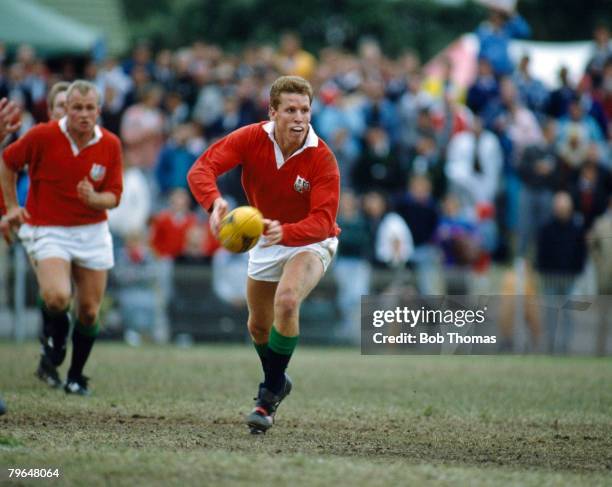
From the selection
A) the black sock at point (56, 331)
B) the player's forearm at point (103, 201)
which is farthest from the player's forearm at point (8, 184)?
the black sock at point (56, 331)

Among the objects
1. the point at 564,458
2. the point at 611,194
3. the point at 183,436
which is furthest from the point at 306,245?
the point at 611,194

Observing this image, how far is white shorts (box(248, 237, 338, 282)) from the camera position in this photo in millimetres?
8961

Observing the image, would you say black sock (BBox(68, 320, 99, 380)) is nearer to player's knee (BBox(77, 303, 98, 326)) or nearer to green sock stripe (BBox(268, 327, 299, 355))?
player's knee (BBox(77, 303, 98, 326))

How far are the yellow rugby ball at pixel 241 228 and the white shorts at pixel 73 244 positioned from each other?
2.85m

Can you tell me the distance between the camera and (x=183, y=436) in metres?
8.35

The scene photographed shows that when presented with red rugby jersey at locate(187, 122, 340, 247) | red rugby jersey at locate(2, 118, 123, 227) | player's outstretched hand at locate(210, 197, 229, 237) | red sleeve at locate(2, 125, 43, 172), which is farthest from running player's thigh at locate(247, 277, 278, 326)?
red sleeve at locate(2, 125, 43, 172)

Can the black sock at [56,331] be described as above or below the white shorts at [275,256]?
below

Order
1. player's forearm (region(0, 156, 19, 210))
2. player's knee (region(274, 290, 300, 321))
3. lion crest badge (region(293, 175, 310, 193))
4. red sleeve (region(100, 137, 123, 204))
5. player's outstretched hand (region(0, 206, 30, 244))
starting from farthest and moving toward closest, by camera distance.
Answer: red sleeve (region(100, 137, 123, 204)), player's forearm (region(0, 156, 19, 210)), player's outstretched hand (region(0, 206, 30, 244)), lion crest badge (region(293, 175, 310, 193)), player's knee (region(274, 290, 300, 321))

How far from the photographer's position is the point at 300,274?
8.74 metres

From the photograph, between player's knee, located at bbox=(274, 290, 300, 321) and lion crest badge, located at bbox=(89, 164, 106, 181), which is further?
lion crest badge, located at bbox=(89, 164, 106, 181)

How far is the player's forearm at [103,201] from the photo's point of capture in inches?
408

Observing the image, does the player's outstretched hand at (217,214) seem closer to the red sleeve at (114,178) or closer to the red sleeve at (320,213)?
the red sleeve at (320,213)

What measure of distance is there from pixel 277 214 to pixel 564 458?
9.13 feet

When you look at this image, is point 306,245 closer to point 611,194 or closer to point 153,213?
point 153,213
